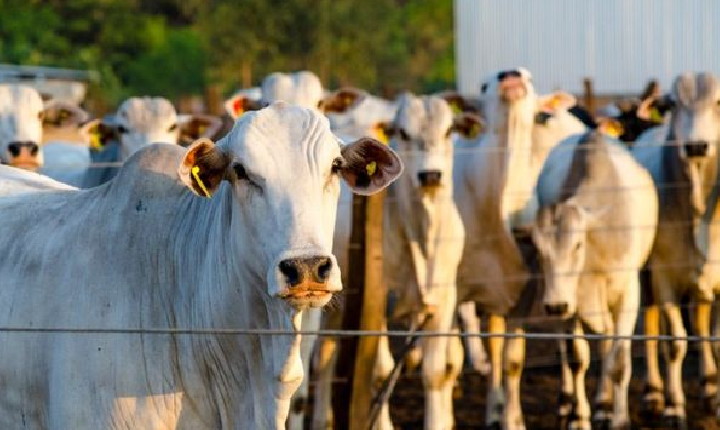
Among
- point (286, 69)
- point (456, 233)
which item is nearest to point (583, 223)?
point (456, 233)

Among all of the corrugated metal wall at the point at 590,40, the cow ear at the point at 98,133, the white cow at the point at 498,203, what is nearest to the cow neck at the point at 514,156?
the white cow at the point at 498,203

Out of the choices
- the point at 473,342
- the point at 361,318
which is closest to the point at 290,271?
the point at 361,318

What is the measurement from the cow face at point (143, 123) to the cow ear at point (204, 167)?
20.5 feet

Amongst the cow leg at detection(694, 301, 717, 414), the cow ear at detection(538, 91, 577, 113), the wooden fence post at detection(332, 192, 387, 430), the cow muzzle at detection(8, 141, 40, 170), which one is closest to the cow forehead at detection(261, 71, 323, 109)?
the cow muzzle at detection(8, 141, 40, 170)

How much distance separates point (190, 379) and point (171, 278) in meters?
0.38

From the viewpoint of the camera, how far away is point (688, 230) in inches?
469

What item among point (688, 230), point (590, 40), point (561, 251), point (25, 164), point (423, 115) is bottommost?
point (561, 251)

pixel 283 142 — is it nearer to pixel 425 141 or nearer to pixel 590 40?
pixel 425 141

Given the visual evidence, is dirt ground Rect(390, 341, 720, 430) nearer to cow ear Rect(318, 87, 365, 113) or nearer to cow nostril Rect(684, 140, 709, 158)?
cow nostril Rect(684, 140, 709, 158)

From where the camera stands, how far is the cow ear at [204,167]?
227 inches

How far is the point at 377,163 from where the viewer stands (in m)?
6.04

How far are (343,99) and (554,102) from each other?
1701mm

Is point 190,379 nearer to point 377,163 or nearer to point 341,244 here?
point 377,163

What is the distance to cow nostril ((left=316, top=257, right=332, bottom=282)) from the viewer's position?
539cm
